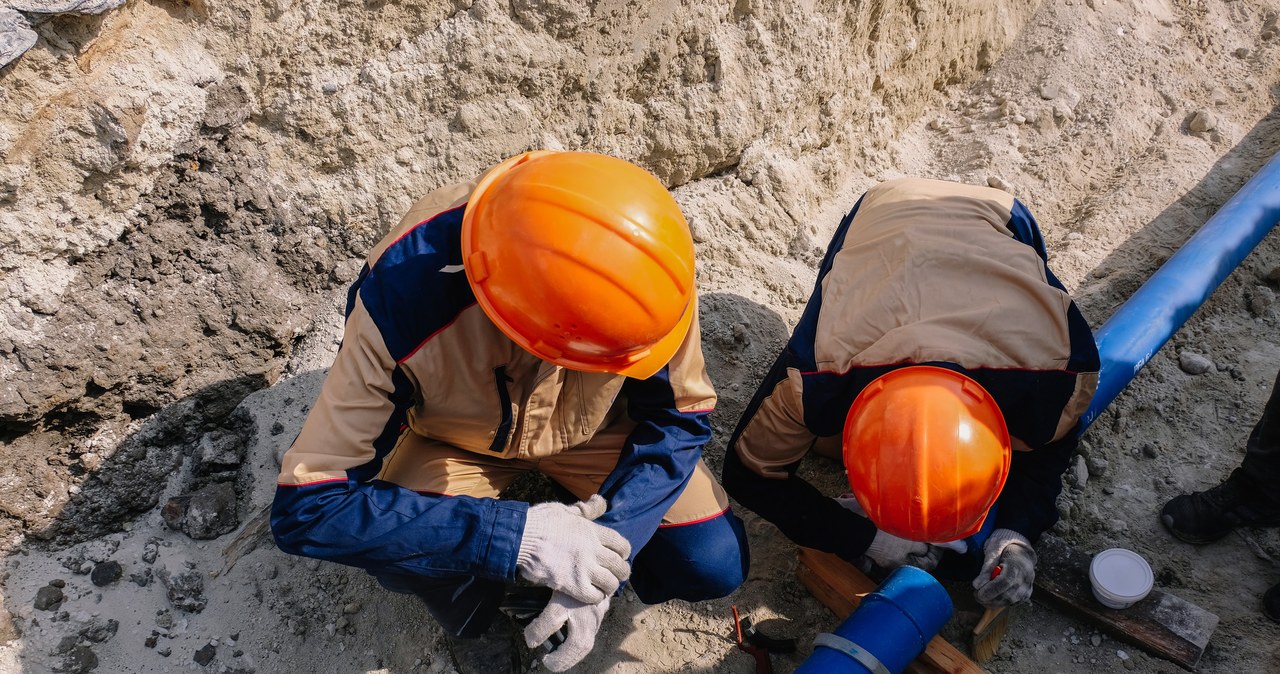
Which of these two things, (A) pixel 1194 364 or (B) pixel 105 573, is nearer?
(B) pixel 105 573

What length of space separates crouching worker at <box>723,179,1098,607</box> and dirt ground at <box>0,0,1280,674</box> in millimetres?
376

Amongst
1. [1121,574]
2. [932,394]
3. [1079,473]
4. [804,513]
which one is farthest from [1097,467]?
[932,394]

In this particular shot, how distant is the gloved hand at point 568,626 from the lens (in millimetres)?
2047

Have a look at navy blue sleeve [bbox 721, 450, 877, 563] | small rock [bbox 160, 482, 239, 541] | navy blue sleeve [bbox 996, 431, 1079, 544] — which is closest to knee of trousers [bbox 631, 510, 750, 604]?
navy blue sleeve [bbox 721, 450, 877, 563]

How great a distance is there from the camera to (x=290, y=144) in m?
2.63

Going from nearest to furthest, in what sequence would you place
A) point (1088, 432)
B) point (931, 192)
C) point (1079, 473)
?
1. point (931, 192)
2. point (1079, 473)
3. point (1088, 432)

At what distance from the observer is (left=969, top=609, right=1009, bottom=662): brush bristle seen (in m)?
2.47

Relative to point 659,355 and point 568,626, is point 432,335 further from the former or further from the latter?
point 568,626

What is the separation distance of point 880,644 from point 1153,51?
13.4 feet

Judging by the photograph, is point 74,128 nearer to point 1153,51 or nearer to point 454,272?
point 454,272

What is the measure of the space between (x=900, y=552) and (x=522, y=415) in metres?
1.27

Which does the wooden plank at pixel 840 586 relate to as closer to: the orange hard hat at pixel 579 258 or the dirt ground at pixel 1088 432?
the dirt ground at pixel 1088 432

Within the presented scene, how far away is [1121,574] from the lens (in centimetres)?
256

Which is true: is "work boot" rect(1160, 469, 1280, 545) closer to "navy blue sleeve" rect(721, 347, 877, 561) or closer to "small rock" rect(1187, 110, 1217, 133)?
"navy blue sleeve" rect(721, 347, 877, 561)
